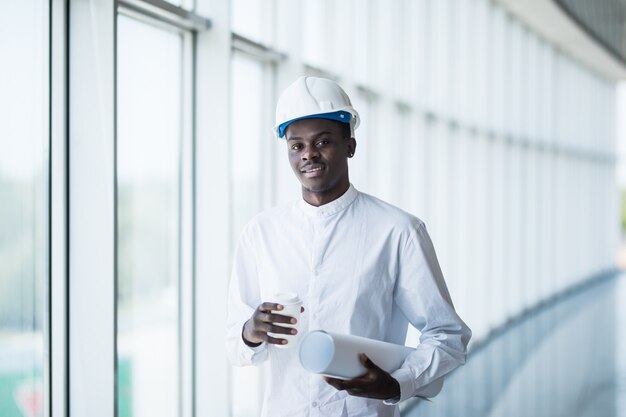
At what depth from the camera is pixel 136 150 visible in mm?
3121

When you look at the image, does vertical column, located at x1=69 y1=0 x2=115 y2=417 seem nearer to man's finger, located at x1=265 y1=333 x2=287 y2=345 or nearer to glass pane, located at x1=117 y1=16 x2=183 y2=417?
glass pane, located at x1=117 y1=16 x2=183 y2=417

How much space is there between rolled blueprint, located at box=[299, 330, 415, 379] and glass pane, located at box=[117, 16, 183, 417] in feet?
5.32

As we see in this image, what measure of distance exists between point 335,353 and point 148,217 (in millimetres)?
1939

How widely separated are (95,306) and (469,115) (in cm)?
559

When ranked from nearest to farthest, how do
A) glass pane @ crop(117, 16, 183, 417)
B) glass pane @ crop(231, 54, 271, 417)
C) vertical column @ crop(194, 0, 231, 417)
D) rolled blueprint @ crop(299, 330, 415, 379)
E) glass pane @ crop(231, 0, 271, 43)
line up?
rolled blueprint @ crop(299, 330, 415, 379), glass pane @ crop(117, 16, 183, 417), vertical column @ crop(194, 0, 231, 417), glass pane @ crop(231, 0, 271, 43), glass pane @ crop(231, 54, 271, 417)

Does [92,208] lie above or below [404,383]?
above

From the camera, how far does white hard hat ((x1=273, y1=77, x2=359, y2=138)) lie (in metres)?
1.73

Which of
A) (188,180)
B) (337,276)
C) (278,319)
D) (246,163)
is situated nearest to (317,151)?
(337,276)

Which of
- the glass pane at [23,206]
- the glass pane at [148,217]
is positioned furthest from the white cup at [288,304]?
the glass pane at [148,217]

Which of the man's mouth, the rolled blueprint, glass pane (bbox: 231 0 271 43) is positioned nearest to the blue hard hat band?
the man's mouth

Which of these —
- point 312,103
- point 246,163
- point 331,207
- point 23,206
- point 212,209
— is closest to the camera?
point 312,103

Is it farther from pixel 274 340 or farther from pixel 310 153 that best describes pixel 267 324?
pixel 310 153

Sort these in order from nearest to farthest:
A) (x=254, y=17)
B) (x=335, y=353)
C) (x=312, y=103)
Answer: (x=335, y=353), (x=312, y=103), (x=254, y=17)

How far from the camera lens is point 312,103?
173 cm
